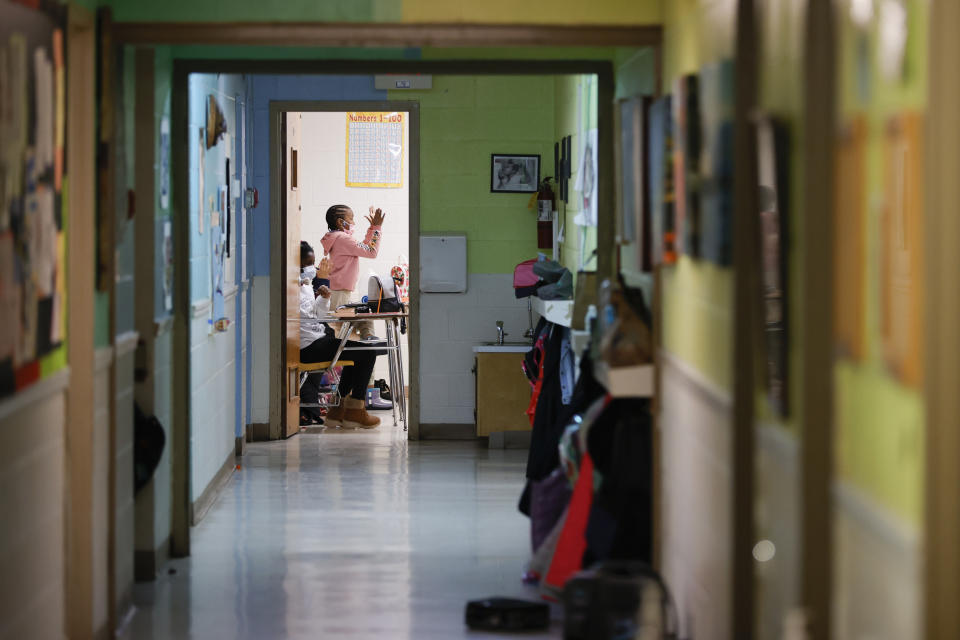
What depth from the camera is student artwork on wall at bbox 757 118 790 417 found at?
9.13ft

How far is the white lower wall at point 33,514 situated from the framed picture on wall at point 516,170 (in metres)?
5.01

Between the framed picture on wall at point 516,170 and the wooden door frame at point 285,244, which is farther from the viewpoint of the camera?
the framed picture on wall at point 516,170

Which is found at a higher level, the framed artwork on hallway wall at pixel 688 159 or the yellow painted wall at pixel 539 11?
the yellow painted wall at pixel 539 11

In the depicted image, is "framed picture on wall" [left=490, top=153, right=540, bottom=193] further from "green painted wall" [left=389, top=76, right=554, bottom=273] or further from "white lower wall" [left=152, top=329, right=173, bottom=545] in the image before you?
"white lower wall" [left=152, top=329, right=173, bottom=545]

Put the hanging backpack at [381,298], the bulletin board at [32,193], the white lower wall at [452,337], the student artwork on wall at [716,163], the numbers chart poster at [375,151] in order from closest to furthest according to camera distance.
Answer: the bulletin board at [32,193], the student artwork on wall at [716,163], the white lower wall at [452,337], the hanging backpack at [381,298], the numbers chart poster at [375,151]

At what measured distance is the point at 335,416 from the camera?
9.08 meters

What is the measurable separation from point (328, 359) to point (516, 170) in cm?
195

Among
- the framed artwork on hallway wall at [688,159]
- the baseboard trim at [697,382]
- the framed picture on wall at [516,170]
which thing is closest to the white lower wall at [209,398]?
the framed picture on wall at [516,170]

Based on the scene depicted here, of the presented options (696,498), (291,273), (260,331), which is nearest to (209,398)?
(260,331)

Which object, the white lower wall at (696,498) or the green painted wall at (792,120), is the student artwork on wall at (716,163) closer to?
the green painted wall at (792,120)

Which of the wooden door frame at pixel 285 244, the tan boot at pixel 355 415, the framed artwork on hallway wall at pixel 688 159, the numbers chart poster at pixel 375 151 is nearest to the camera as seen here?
the framed artwork on hallway wall at pixel 688 159

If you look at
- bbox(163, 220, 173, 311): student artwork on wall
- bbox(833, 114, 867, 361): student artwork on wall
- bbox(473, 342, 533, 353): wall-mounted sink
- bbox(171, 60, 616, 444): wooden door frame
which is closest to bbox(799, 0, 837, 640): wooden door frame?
bbox(833, 114, 867, 361): student artwork on wall

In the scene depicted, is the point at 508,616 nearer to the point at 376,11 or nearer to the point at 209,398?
the point at 376,11

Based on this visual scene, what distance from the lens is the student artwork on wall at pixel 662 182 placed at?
3.96m
